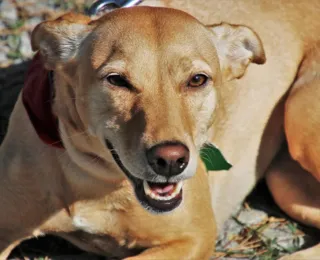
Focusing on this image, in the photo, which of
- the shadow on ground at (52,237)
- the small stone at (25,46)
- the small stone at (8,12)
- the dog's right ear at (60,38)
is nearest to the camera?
the dog's right ear at (60,38)

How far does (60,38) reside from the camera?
12.5 feet

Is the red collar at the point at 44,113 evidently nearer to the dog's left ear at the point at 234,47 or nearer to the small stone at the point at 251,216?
the dog's left ear at the point at 234,47

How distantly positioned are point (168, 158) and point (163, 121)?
183mm

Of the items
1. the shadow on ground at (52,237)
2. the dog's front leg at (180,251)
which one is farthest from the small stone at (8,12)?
the dog's front leg at (180,251)

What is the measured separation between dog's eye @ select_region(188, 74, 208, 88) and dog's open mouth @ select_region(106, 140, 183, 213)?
46 cm

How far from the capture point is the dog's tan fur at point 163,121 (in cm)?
357

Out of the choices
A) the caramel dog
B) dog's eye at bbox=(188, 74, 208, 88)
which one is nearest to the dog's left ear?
the caramel dog

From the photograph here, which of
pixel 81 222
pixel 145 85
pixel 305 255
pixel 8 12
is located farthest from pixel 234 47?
pixel 8 12

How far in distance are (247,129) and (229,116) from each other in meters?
0.17

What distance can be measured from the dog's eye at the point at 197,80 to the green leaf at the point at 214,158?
2.51 ft

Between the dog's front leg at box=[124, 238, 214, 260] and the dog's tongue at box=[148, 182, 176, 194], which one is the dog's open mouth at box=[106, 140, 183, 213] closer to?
the dog's tongue at box=[148, 182, 176, 194]

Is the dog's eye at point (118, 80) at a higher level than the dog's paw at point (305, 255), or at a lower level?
higher

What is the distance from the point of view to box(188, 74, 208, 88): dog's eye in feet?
12.1

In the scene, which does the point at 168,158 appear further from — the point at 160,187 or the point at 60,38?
the point at 60,38
